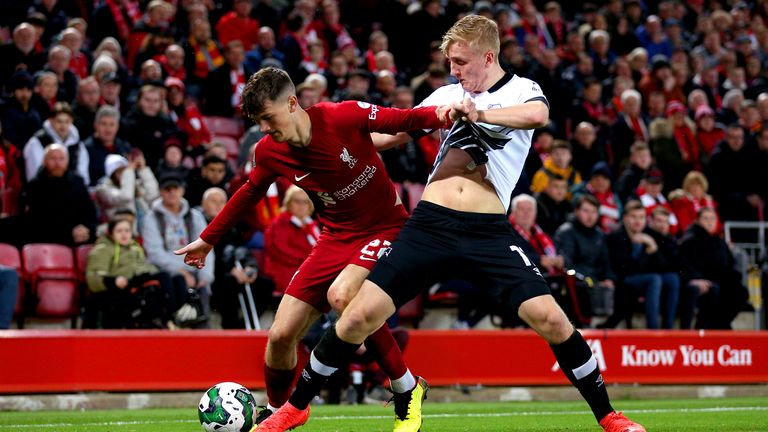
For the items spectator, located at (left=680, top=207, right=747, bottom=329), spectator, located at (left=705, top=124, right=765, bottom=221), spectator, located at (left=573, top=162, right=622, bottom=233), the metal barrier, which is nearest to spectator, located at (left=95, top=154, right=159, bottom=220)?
spectator, located at (left=573, top=162, right=622, bottom=233)

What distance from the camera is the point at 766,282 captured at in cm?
1570

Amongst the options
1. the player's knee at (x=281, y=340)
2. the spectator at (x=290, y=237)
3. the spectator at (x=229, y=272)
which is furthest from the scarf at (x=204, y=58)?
the player's knee at (x=281, y=340)

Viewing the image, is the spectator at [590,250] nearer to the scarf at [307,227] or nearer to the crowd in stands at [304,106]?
the crowd in stands at [304,106]

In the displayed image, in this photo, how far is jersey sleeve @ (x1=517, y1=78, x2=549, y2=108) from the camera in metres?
6.45

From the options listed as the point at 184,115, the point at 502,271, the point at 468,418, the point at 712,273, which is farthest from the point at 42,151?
the point at 712,273

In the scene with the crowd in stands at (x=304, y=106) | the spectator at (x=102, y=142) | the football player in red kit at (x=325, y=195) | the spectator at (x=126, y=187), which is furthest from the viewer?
the spectator at (x=102, y=142)

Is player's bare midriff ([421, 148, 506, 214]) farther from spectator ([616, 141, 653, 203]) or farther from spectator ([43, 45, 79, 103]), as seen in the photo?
spectator ([616, 141, 653, 203])

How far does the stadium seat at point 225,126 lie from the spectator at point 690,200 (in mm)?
6242

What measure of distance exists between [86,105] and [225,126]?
8.25 feet

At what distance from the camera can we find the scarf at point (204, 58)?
641 inches

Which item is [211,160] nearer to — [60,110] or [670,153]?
[60,110]

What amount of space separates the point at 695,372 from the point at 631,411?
3398 mm

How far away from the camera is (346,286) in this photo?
696 cm

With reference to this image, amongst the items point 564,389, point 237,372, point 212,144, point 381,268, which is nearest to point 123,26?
point 212,144
